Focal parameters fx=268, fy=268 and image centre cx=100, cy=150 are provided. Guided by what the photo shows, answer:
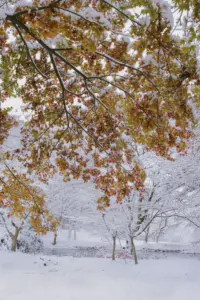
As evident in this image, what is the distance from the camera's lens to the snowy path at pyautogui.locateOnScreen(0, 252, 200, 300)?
23.8ft

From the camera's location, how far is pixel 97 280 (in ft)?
29.1

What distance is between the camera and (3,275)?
29.7ft

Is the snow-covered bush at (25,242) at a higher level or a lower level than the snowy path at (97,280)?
higher

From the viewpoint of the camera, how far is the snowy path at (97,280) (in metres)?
7.24

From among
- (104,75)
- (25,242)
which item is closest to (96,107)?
(104,75)

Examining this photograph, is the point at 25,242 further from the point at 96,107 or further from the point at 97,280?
the point at 96,107

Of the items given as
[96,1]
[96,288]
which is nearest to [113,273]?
[96,288]

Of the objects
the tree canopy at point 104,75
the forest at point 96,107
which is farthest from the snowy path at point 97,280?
the tree canopy at point 104,75

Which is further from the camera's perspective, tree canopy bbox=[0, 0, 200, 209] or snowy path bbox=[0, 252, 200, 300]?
snowy path bbox=[0, 252, 200, 300]

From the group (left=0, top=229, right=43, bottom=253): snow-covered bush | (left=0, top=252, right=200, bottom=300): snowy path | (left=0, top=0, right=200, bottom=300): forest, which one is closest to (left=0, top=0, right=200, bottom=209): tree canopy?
(left=0, top=0, right=200, bottom=300): forest

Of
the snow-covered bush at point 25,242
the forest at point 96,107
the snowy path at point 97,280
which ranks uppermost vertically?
the forest at point 96,107

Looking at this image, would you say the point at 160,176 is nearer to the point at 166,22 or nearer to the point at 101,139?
the point at 101,139

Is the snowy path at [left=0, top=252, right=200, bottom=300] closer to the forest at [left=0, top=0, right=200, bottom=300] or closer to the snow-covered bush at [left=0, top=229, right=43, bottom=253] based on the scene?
the forest at [left=0, top=0, right=200, bottom=300]

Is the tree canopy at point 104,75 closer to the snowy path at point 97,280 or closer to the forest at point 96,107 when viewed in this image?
the forest at point 96,107
